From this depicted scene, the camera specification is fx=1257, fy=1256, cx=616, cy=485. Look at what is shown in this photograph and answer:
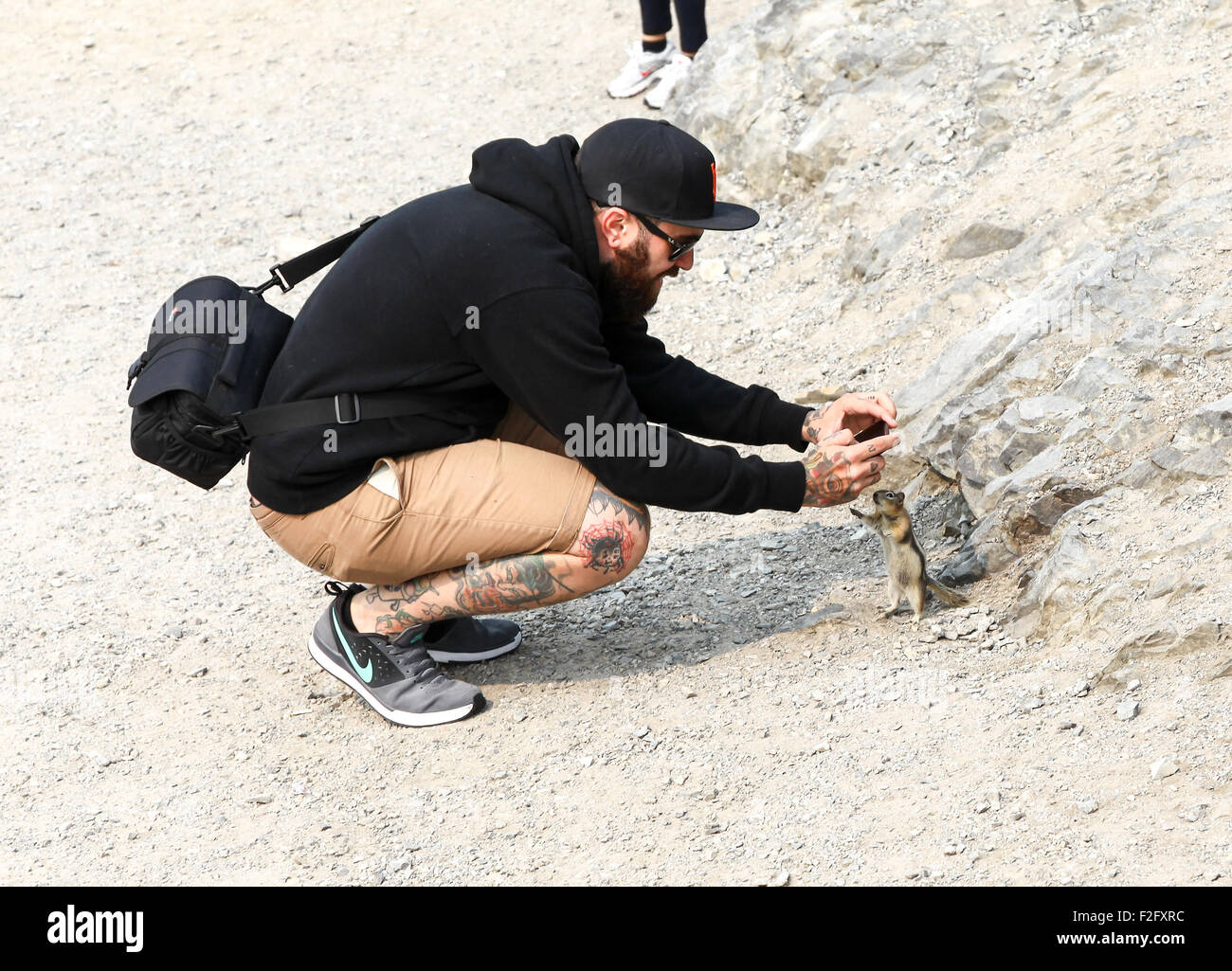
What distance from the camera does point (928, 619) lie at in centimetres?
440

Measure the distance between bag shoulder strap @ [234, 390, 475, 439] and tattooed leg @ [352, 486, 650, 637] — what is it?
60cm

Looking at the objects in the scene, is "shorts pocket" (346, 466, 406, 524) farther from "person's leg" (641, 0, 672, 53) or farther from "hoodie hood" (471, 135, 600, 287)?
"person's leg" (641, 0, 672, 53)

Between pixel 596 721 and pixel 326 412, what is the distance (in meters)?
1.34

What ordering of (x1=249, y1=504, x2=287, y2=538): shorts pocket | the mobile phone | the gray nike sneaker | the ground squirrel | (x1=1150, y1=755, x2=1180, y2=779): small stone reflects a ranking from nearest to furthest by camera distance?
(x1=1150, y1=755, x2=1180, y2=779): small stone, (x1=249, y1=504, x2=287, y2=538): shorts pocket, the gray nike sneaker, the ground squirrel, the mobile phone

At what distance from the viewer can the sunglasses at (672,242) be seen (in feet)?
12.7

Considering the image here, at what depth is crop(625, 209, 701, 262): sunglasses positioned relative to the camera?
3.87 meters

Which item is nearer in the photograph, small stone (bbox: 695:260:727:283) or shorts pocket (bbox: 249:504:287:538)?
shorts pocket (bbox: 249:504:287:538)

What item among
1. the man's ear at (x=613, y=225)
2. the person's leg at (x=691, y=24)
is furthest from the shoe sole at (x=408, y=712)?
the person's leg at (x=691, y=24)

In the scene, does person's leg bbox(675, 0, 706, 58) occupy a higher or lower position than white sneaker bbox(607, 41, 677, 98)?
higher

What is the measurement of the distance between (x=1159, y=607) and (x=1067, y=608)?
32 centimetres

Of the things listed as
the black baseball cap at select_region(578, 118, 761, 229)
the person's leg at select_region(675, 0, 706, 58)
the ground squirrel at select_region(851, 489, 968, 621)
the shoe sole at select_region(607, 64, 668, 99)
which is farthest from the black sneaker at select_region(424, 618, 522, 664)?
the shoe sole at select_region(607, 64, 668, 99)

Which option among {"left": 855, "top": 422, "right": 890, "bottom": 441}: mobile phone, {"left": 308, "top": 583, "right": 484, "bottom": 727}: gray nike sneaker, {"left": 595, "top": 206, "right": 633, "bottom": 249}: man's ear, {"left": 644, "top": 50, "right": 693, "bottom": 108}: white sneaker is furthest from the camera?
{"left": 644, "top": 50, "right": 693, "bottom": 108}: white sneaker

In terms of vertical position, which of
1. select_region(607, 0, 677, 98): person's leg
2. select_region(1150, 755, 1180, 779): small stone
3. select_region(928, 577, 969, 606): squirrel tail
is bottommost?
select_region(928, 577, 969, 606): squirrel tail

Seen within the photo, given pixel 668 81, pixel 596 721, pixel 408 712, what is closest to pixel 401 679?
pixel 408 712
